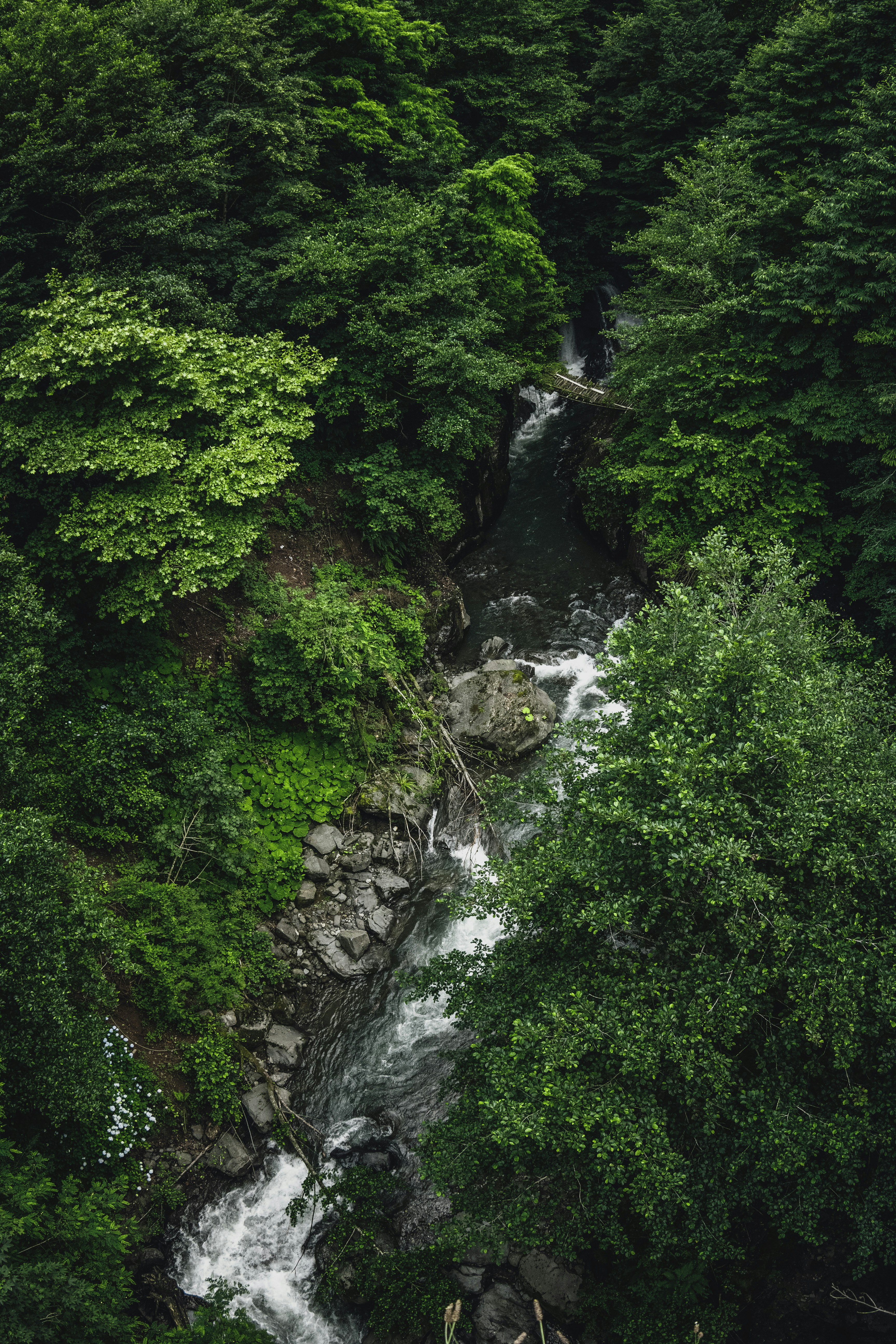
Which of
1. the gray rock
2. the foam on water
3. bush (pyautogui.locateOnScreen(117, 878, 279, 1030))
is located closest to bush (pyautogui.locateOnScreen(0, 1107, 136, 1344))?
the foam on water

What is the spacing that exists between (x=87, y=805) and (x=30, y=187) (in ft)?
35.5

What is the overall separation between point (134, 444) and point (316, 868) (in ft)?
27.0

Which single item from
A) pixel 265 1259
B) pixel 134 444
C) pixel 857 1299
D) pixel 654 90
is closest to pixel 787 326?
pixel 654 90

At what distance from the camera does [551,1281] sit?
8.98 meters

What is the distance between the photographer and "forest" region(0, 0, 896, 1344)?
7.49 meters

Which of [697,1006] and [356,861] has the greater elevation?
[697,1006]

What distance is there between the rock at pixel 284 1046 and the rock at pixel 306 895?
212 cm

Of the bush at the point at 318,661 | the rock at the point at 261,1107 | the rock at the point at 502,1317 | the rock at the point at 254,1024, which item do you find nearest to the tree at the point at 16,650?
the bush at the point at 318,661

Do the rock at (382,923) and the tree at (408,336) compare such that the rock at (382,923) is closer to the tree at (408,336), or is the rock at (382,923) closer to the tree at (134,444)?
the tree at (134,444)

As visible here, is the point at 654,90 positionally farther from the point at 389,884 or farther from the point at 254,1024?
the point at 254,1024

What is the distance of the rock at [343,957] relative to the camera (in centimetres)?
1308

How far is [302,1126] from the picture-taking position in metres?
11.1

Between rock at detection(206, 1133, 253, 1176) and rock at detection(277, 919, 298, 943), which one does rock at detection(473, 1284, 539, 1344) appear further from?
rock at detection(277, 919, 298, 943)

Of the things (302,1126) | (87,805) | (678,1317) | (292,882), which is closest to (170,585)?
(87,805)
